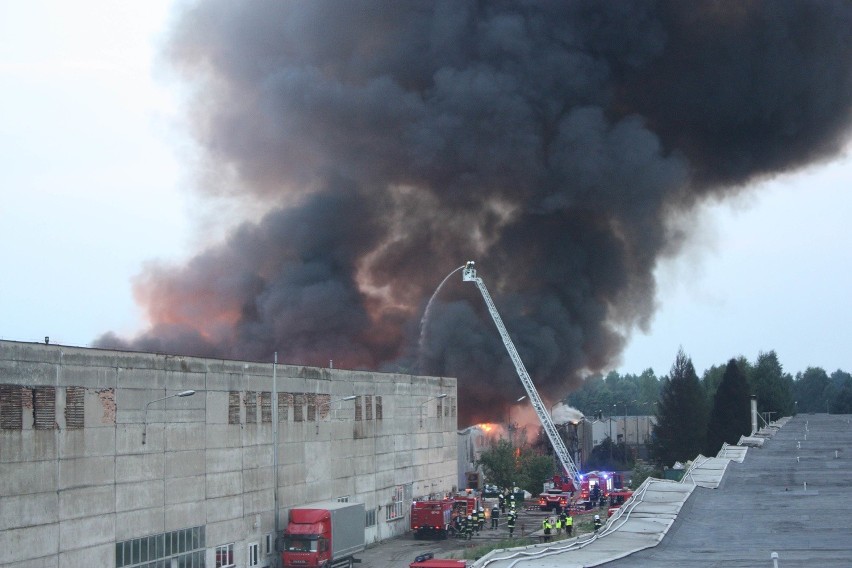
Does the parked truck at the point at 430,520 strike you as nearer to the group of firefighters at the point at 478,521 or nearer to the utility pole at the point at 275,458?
the group of firefighters at the point at 478,521

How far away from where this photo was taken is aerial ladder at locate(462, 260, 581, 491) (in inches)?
2906

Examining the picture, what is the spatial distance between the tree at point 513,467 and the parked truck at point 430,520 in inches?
907

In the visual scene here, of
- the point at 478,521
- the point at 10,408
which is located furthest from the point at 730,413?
the point at 10,408

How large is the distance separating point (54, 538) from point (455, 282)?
62.9m

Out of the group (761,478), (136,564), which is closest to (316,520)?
(136,564)

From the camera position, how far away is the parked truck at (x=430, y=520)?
51156 millimetres

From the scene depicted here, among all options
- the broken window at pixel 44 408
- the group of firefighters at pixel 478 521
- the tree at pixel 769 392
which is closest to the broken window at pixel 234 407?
the broken window at pixel 44 408

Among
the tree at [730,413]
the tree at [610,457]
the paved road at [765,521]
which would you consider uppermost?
the tree at [730,413]

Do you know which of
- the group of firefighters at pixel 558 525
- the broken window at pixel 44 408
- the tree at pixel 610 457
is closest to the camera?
the broken window at pixel 44 408

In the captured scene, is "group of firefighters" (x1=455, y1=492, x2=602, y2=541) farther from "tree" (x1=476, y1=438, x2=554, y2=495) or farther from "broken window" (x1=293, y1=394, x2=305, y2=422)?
"tree" (x1=476, y1=438, x2=554, y2=495)

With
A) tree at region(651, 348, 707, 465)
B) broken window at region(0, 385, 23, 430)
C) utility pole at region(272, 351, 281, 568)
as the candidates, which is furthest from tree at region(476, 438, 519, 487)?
broken window at region(0, 385, 23, 430)

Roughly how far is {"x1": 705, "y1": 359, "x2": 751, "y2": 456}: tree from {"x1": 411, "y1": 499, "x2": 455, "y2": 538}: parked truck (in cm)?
4070

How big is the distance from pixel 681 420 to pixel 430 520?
44.4 metres

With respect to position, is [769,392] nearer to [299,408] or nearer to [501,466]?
[501,466]
